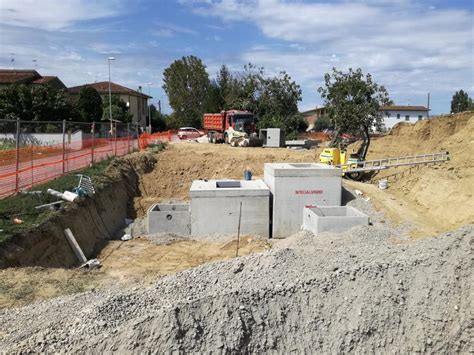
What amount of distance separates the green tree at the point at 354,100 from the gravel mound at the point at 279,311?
17.4 meters

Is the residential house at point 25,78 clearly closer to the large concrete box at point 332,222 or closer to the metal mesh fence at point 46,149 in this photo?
the metal mesh fence at point 46,149

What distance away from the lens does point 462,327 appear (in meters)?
6.00

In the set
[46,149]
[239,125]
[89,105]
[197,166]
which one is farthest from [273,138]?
[89,105]

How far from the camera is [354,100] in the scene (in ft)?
79.0

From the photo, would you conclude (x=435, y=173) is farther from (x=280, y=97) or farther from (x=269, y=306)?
(x=280, y=97)

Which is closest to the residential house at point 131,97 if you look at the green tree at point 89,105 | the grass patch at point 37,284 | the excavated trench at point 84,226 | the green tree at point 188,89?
the green tree at point 188,89

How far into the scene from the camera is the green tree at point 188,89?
60156 mm

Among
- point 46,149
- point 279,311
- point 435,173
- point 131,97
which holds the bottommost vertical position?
point 279,311

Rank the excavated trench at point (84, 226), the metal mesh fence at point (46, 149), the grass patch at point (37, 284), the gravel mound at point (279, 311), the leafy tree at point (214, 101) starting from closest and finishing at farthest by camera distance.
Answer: the gravel mound at point (279, 311)
the grass patch at point (37, 284)
the excavated trench at point (84, 226)
the metal mesh fence at point (46, 149)
the leafy tree at point (214, 101)

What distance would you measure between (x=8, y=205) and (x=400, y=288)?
391 inches

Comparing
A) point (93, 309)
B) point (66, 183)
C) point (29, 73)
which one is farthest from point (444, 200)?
point (29, 73)

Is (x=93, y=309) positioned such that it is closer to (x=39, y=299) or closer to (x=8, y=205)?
(x=39, y=299)

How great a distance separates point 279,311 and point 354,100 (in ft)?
65.4

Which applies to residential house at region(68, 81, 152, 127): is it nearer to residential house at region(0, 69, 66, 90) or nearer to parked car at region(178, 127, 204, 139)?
residential house at region(0, 69, 66, 90)
